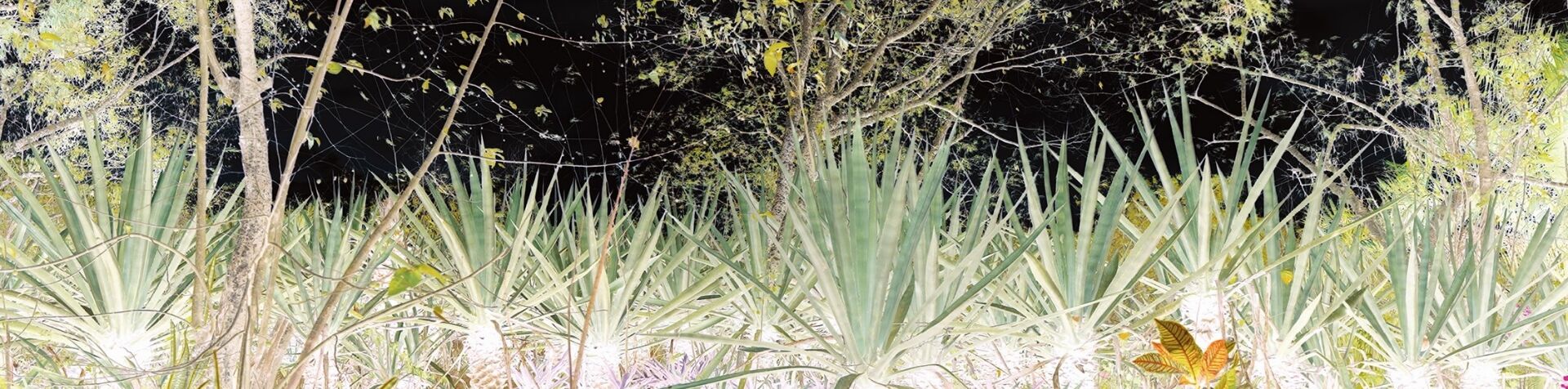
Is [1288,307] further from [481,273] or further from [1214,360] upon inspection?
[481,273]

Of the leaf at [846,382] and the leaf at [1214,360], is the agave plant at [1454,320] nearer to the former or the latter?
the leaf at [1214,360]

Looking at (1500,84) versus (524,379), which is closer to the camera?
(524,379)

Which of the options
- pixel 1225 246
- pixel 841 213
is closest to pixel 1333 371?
pixel 1225 246

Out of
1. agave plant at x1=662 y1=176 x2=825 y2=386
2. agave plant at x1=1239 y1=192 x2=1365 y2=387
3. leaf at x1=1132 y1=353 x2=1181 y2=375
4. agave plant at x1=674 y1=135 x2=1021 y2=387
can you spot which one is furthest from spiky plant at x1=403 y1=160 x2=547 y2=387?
agave plant at x1=1239 y1=192 x2=1365 y2=387

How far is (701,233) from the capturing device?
2.40 m

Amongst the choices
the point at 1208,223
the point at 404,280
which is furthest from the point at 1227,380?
the point at 404,280

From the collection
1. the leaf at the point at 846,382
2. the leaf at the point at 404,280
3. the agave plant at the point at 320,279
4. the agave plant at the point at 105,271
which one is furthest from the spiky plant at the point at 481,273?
the leaf at the point at 404,280

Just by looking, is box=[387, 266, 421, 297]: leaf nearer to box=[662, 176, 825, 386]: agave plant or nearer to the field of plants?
the field of plants

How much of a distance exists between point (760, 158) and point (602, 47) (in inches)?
115

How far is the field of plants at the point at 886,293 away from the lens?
1502 millimetres

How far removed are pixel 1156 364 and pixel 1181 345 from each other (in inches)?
4.7

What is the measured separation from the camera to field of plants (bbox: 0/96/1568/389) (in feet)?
4.93

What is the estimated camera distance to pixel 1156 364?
1301mm

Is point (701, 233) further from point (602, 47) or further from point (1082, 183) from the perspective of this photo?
point (602, 47)
